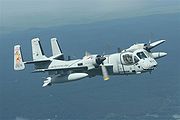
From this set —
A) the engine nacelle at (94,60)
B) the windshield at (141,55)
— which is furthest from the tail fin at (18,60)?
the windshield at (141,55)

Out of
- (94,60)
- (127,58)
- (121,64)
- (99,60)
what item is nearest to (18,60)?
(94,60)

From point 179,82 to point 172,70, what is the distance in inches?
404

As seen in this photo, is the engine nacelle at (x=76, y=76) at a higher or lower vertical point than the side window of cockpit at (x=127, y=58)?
lower

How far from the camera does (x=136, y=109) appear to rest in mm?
92625

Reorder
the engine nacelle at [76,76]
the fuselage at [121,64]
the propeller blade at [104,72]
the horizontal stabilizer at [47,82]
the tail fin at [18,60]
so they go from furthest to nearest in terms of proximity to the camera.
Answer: the horizontal stabilizer at [47,82], the tail fin at [18,60], the engine nacelle at [76,76], the fuselage at [121,64], the propeller blade at [104,72]

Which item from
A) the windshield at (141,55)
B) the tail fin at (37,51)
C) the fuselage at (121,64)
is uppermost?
the tail fin at (37,51)

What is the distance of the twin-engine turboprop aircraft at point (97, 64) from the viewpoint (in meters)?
34.9

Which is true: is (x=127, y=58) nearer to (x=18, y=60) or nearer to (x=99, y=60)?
(x=99, y=60)

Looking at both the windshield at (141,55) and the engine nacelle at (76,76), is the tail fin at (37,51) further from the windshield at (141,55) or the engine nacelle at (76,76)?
the windshield at (141,55)

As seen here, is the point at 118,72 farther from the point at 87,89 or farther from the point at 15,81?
the point at 15,81

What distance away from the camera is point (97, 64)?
35906 millimetres

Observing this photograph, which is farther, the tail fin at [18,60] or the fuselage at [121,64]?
the tail fin at [18,60]

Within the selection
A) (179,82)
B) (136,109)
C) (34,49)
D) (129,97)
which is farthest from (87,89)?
(34,49)

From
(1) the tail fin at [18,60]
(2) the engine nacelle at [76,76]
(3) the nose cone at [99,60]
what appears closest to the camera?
(2) the engine nacelle at [76,76]
